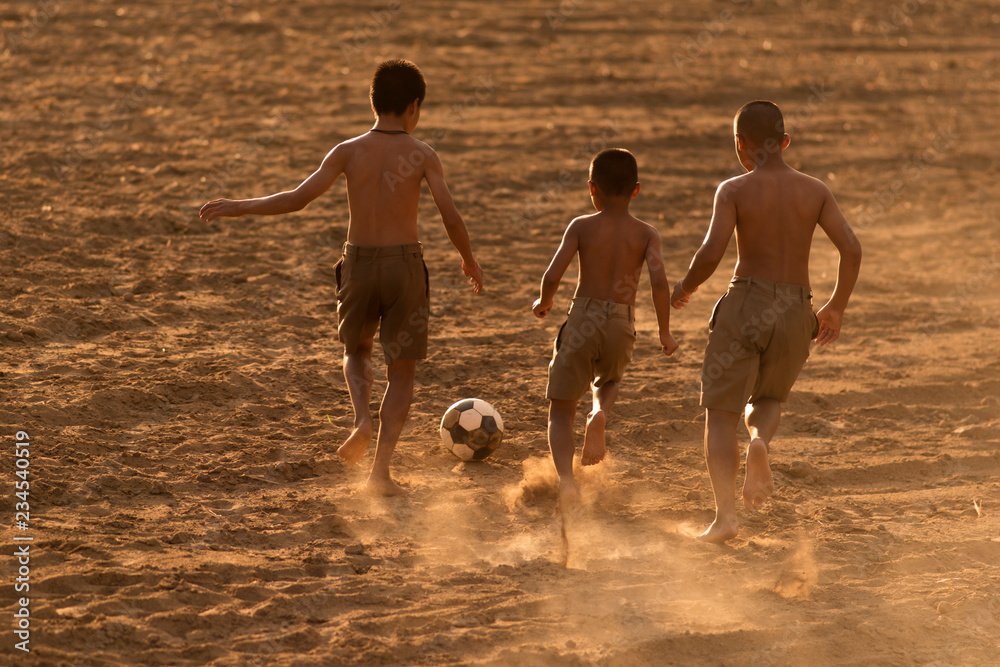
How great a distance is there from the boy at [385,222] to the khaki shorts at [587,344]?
594mm

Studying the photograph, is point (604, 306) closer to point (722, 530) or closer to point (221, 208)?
point (722, 530)

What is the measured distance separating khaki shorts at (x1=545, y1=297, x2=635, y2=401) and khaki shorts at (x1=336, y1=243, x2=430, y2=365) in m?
0.72

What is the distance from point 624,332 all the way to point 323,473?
1.82 metres

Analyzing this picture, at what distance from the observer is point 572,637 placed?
389 cm

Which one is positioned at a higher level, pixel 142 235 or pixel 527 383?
pixel 142 235

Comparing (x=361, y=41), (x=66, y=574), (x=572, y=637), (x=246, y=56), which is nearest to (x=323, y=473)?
(x=66, y=574)

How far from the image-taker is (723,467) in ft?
14.8

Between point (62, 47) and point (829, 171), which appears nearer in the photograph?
point (829, 171)

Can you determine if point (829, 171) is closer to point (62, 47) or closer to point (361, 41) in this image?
point (361, 41)

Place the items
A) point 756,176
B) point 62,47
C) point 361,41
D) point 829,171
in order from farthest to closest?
point 361,41
point 62,47
point 829,171
point 756,176

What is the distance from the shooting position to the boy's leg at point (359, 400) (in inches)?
190

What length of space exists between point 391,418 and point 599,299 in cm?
123

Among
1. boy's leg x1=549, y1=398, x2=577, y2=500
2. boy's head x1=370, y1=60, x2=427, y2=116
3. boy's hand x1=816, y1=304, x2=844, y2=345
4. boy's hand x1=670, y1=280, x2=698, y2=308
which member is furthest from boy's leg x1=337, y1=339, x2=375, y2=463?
boy's hand x1=816, y1=304, x2=844, y2=345

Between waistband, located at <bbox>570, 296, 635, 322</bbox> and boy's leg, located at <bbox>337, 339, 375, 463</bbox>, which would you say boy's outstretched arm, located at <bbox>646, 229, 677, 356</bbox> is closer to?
waistband, located at <bbox>570, 296, 635, 322</bbox>
